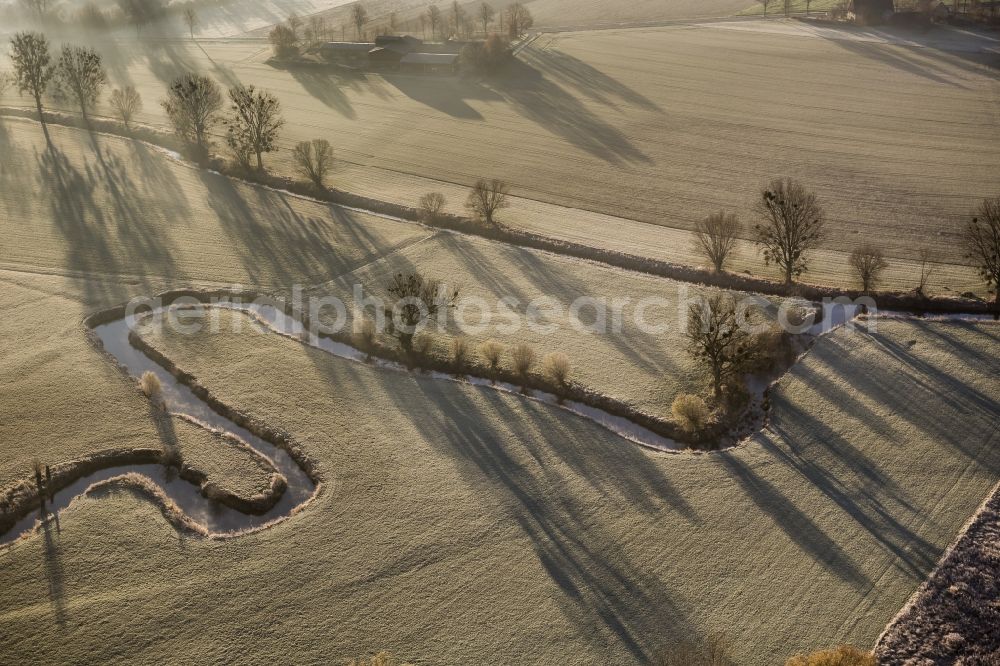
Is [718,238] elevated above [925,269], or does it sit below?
above

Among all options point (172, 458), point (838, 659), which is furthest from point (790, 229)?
point (172, 458)

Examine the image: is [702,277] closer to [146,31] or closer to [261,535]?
[261,535]

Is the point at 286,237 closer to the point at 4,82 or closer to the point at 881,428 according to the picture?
the point at 881,428

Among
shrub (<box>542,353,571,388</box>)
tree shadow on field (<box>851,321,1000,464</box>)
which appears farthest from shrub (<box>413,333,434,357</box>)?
tree shadow on field (<box>851,321,1000,464</box>)

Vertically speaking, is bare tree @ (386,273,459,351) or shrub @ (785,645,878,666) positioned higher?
bare tree @ (386,273,459,351)

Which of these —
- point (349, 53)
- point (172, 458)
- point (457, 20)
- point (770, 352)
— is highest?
point (457, 20)

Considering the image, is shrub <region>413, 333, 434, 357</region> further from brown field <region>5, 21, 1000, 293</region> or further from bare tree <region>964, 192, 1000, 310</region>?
bare tree <region>964, 192, 1000, 310</region>

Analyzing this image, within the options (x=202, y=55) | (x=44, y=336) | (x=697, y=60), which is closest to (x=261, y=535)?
(x=44, y=336)
